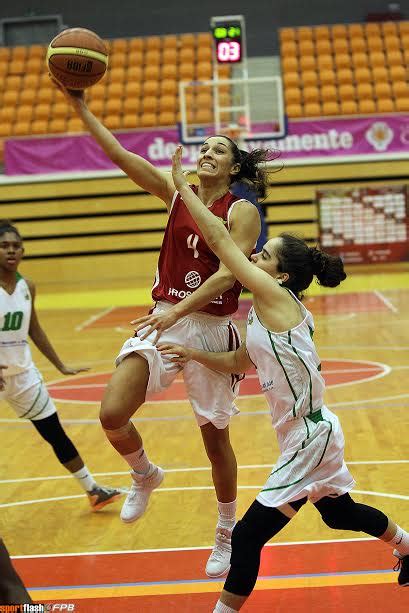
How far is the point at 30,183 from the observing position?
63.4ft

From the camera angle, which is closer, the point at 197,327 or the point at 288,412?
the point at 288,412

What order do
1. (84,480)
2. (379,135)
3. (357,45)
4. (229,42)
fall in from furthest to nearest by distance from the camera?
(357,45) → (379,135) → (229,42) → (84,480)

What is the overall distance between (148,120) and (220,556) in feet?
53.3

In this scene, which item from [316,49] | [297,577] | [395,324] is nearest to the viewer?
[297,577]

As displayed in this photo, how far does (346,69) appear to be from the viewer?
67.2 feet

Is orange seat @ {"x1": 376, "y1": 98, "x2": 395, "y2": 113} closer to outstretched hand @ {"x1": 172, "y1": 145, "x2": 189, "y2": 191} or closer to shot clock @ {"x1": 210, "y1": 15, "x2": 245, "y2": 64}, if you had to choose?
shot clock @ {"x1": 210, "y1": 15, "x2": 245, "y2": 64}

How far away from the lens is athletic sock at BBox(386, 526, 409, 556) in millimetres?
3875

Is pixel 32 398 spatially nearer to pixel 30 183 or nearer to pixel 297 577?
pixel 297 577

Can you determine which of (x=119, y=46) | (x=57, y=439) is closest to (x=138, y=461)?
(x=57, y=439)

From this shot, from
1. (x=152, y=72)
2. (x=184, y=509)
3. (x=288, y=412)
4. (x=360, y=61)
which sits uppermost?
(x=152, y=72)

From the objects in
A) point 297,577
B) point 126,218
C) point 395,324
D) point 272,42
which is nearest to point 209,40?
point 272,42

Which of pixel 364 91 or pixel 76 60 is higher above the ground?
pixel 364 91

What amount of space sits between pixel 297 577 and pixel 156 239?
1557cm

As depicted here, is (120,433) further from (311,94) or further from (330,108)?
(311,94)
